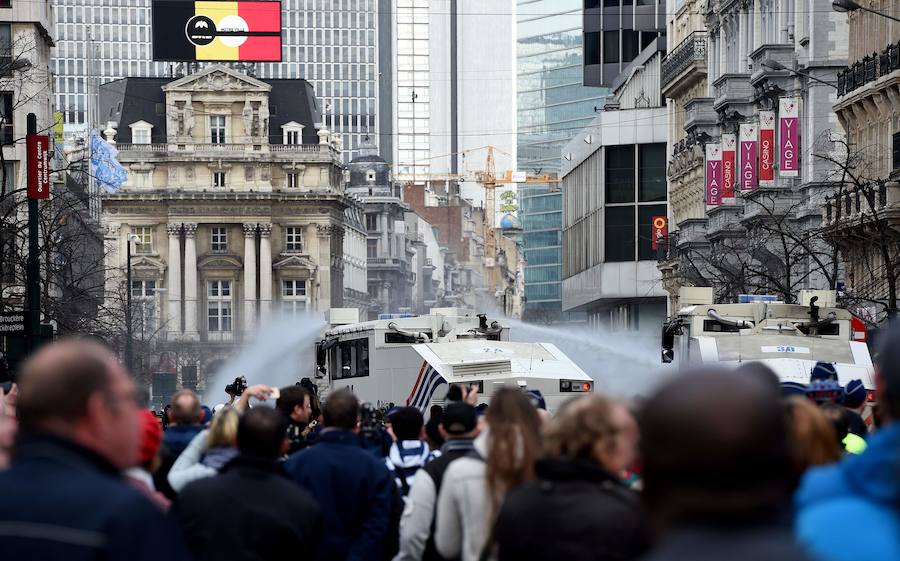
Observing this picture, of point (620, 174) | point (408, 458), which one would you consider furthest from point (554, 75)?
point (408, 458)

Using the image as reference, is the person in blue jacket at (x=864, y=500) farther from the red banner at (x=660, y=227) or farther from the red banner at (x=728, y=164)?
the red banner at (x=660, y=227)

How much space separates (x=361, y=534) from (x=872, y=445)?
19.2 feet

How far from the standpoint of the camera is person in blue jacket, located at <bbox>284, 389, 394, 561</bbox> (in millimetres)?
10023

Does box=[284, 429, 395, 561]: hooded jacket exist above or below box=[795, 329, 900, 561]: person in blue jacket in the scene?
below

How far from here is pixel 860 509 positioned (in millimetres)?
4402

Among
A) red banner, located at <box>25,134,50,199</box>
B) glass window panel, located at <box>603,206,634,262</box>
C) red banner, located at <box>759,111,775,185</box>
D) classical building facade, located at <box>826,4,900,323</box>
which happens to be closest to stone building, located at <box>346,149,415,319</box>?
glass window panel, located at <box>603,206,634,262</box>

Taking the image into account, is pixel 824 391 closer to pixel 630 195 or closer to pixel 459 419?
pixel 459 419

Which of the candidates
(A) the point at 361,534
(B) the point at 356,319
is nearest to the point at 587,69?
(B) the point at 356,319

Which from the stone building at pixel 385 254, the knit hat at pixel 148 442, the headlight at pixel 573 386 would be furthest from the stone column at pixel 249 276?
the knit hat at pixel 148 442

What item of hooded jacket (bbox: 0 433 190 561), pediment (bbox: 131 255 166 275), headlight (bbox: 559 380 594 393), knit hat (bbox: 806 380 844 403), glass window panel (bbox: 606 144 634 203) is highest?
glass window panel (bbox: 606 144 634 203)

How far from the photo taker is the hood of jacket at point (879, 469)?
14.4 feet

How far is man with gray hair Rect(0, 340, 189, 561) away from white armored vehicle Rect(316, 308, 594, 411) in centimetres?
2449

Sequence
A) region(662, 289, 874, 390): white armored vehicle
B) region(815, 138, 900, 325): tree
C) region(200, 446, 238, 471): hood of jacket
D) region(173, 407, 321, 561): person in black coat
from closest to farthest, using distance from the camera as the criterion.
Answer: region(173, 407, 321, 561): person in black coat → region(200, 446, 238, 471): hood of jacket → region(662, 289, 874, 390): white armored vehicle → region(815, 138, 900, 325): tree

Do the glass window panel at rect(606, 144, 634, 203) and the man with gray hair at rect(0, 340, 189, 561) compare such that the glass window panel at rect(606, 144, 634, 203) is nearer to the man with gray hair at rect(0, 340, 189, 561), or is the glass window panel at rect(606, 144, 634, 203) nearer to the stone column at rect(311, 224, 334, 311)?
the stone column at rect(311, 224, 334, 311)
